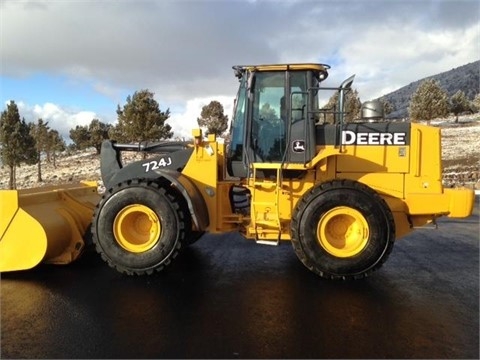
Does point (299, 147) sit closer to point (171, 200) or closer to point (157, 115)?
point (171, 200)

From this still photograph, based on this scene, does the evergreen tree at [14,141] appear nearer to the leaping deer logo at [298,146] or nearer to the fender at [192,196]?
the fender at [192,196]

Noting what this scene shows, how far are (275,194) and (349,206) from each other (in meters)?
1.04

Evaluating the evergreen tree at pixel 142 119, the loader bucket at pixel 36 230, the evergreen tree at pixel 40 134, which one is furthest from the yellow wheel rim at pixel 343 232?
the evergreen tree at pixel 40 134

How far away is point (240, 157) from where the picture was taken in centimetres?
632

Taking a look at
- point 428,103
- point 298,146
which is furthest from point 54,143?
point 298,146

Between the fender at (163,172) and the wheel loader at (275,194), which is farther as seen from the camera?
the fender at (163,172)

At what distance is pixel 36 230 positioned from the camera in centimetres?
548

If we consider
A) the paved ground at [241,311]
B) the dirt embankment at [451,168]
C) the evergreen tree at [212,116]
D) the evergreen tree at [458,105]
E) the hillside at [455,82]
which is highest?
the hillside at [455,82]

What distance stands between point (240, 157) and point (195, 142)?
0.68m

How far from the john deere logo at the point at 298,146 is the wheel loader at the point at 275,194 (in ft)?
0.06

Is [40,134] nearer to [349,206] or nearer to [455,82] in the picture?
[349,206]

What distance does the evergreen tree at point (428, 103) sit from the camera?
4475cm

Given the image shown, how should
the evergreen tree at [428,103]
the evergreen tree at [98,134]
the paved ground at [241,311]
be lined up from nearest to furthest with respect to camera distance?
the paved ground at [241,311]
the evergreen tree at [98,134]
the evergreen tree at [428,103]

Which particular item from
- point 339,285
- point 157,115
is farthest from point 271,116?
point 157,115
